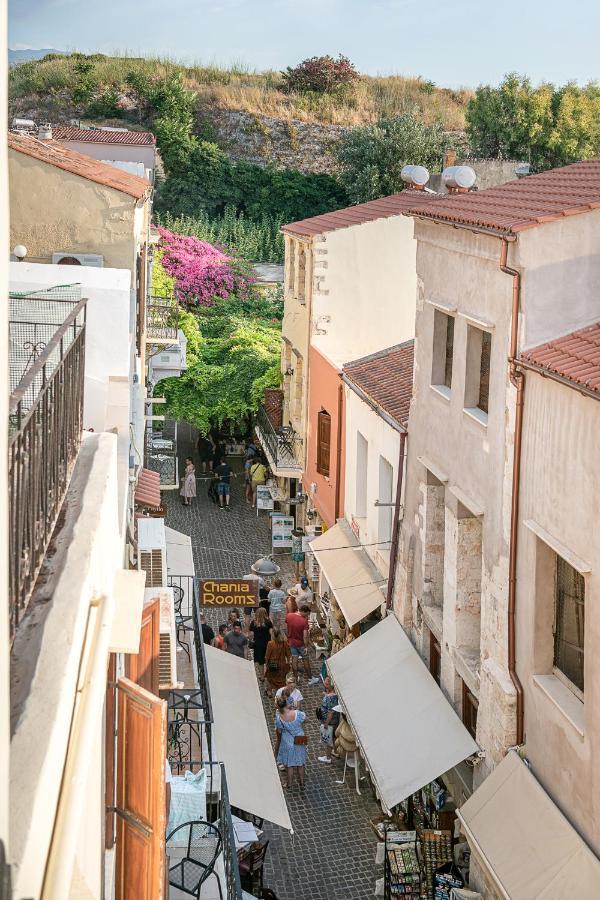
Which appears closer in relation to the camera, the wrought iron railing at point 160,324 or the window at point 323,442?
the window at point 323,442

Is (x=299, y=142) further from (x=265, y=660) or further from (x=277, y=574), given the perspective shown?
(x=265, y=660)

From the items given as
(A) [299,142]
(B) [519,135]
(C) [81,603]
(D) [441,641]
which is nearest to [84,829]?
(C) [81,603]

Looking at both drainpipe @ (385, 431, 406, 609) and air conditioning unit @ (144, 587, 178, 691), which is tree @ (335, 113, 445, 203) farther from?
air conditioning unit @ (144, 587, 178, 691)

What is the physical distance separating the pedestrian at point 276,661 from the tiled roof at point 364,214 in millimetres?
9060

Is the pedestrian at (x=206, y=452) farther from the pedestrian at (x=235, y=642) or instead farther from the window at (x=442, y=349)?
the window at (x=442, y=349)

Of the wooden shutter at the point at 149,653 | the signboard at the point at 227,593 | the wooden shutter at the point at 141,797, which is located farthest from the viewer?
the signboard at the point at 227,593

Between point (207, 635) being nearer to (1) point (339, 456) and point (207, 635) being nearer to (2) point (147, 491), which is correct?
(2) point (147, 491)

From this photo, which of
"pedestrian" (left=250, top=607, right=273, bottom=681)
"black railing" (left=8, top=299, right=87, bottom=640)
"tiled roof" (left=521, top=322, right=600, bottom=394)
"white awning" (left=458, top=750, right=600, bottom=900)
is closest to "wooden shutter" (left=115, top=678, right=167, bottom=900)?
"black railing" (left=8, top=299, right=87, bottom=640)

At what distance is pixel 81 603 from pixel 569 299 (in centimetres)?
799

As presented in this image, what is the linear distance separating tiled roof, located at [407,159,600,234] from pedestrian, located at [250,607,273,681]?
28.0 feet

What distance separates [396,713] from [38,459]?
963 centimetres

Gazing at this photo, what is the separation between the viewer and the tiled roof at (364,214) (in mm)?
23297

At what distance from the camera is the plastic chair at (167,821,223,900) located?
10.2 m

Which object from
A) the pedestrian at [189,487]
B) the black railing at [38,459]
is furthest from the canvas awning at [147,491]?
the pedestrian at [189,487]
